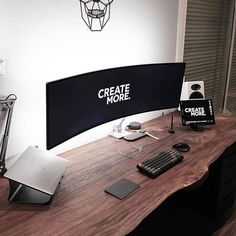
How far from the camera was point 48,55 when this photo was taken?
1656mm

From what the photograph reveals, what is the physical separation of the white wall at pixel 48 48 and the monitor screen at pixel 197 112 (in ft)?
1.75

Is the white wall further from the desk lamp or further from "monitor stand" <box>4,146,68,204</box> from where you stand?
"monitor stand" <box>4,146,68,204</box>

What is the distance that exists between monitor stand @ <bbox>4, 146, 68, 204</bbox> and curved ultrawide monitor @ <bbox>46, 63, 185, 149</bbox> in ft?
0.36

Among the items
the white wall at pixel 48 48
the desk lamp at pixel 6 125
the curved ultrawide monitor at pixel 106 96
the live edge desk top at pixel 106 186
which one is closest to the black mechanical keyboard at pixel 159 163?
the live edge desk top at pixel 106 186

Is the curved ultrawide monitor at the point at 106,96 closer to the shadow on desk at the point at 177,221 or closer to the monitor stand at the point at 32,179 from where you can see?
the monitor stand at the point at 32,179

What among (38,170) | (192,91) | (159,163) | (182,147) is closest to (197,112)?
(192,91)

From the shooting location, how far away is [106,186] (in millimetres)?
1483

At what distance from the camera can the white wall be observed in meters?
1.49

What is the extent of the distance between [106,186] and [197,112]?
111cm

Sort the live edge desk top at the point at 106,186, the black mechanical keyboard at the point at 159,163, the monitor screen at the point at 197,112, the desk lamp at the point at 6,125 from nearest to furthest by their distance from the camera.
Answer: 1. the live edge desk top at the point at 106,186
2. the desk lamp at the point at 6,125
3. the black mechanical keyboard at the point at 159,163
4. the monitor screen at the point at 197,112

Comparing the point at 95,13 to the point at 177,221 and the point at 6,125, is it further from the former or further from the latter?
the point at 177,221

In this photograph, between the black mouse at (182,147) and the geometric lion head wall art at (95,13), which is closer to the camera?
the geometric lion head wall art at (95,13)

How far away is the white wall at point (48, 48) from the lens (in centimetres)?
149

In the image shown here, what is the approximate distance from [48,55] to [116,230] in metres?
0.98
